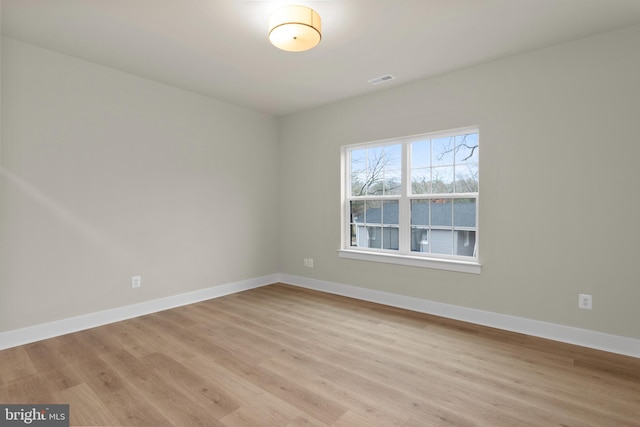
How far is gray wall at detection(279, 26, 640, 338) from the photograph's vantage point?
2762 millimetres

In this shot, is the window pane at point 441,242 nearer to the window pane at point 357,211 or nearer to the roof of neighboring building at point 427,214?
the roof of neighboring building at point 427,214

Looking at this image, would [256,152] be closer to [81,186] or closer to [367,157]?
[367,157]

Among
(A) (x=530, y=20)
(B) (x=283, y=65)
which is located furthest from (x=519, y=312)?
(B) (x=283, y=65)

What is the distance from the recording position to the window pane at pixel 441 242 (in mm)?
3775

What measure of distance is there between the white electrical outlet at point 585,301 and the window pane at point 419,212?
1.59 meters

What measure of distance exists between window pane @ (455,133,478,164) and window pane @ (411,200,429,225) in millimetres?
619

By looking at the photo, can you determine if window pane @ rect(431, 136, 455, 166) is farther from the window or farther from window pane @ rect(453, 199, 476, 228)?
window pane @ rect(453, 199, 476, 228)

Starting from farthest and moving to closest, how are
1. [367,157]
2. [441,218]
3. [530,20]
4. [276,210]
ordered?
[276,210] < [367,157] < [441,218] < [530,20]

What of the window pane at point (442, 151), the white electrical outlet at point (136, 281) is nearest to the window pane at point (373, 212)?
the window pane at point (442, 151)

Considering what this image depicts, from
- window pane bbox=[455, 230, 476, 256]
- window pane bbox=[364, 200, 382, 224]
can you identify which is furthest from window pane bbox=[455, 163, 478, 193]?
window pane bbox=[364, 200, 382, 224]

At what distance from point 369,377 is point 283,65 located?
3.03 m

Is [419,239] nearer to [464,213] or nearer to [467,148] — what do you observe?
[464,213]

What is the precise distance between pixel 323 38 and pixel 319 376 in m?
2.77

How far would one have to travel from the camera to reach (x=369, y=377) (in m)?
2.39
